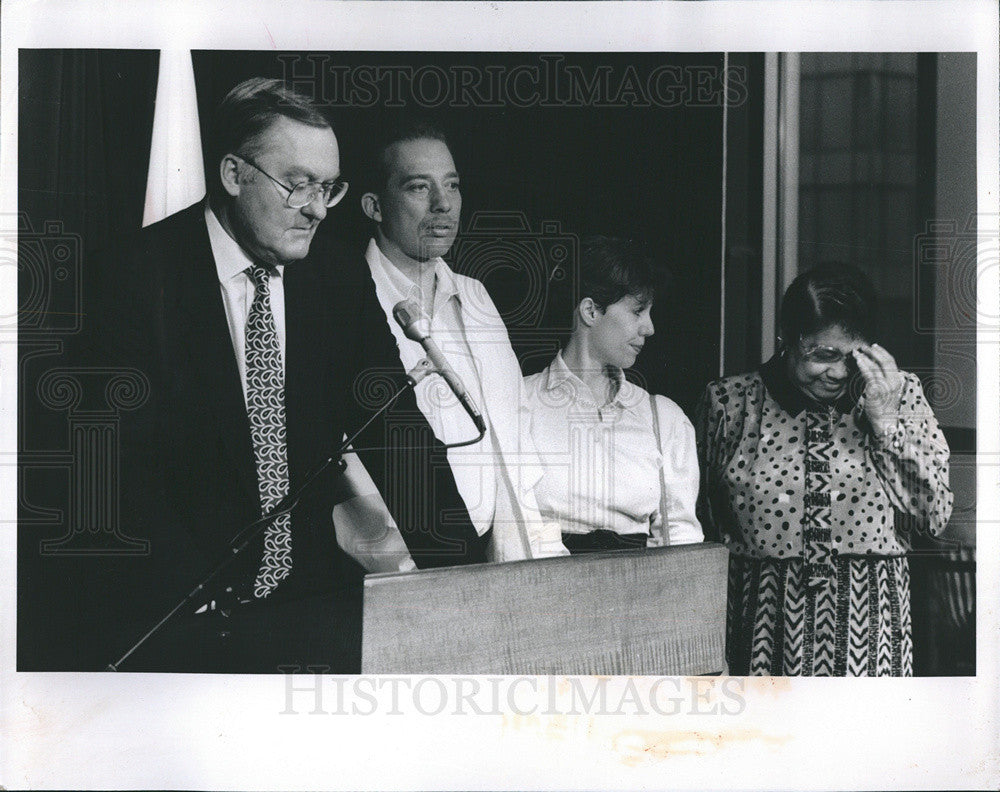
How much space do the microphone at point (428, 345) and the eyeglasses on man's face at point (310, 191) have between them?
361 mm

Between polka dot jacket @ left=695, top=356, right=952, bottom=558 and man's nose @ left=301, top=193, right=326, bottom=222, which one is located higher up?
man's nose @ left=301, top=193, right=326, bottom=222

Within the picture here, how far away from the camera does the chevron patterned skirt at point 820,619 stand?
11.4 ft

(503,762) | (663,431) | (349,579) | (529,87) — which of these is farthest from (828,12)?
(503,762)

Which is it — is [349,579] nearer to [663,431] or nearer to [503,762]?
[503,762]

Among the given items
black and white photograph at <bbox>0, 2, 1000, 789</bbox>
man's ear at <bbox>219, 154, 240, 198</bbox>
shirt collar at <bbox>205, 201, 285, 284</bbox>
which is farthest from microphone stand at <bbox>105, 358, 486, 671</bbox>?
man's ear at <bbox>219, 154, 240, 198</bbox>

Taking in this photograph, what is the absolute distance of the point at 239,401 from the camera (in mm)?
3438

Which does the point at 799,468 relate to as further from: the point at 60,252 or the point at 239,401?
the point at 60,252

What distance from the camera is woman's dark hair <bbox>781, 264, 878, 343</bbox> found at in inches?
137

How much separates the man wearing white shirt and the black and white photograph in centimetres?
1

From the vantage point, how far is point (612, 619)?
3.47 metres

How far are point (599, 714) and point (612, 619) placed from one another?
0.94 ft

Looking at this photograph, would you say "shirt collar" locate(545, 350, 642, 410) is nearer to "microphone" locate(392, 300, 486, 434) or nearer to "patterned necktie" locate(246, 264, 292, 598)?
"microphone" locate(392, 300, 486, 434)
